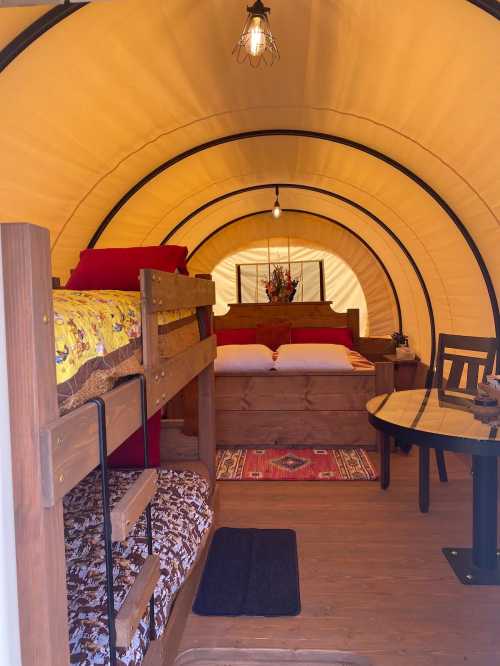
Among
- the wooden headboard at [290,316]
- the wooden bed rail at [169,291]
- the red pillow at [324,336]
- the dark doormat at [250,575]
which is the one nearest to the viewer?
the wooden bed rail at [169,291]

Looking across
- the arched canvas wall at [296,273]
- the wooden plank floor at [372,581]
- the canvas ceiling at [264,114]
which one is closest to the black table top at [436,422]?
the wooden plank floor at [372,581]

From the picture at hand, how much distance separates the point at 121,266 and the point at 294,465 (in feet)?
7.00

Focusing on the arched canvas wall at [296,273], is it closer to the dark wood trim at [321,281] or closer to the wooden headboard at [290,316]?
the dark wood trim at [321,281]

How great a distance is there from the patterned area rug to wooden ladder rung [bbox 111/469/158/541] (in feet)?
7.85

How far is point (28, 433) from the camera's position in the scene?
937mm

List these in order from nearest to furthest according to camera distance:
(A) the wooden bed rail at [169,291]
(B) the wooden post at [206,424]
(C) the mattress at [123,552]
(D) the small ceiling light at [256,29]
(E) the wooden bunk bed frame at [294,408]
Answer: (C) the mattress at [123,552] < (A) the wooden bed rail at [169,291] < (D) the small ceiling light at [256,29] < (B) the wooden post at [206,424] < (E) the wooden bunk bed frame at [294,408]

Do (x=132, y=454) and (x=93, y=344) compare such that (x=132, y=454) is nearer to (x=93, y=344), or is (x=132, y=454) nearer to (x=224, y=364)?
(x=93, y=344)

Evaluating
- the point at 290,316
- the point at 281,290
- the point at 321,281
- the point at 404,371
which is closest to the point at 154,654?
the point at 404,371

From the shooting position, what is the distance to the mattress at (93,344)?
1188 millimetres

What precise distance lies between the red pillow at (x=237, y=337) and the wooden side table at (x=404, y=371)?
62.0 inches

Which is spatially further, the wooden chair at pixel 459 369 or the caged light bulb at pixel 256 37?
the wooden chair at pixel 459 369

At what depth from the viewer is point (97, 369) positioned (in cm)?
138

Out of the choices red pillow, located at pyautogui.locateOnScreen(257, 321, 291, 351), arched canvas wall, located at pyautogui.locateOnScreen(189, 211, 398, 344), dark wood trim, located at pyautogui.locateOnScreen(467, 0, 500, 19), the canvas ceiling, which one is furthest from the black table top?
arched canvas wall, located at pyautogui.locateOnScreen(189, 211, 398, 344)

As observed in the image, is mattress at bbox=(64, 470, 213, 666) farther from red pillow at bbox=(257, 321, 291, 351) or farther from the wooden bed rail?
red pillow at bbox=(257, 321, 291, 351)
